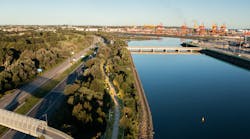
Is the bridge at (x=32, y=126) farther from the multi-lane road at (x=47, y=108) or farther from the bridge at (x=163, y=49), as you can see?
the bridge at (x=163, y=49)

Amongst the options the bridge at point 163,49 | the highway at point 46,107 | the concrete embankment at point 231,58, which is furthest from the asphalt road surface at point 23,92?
the concrete embankment at point 231,58

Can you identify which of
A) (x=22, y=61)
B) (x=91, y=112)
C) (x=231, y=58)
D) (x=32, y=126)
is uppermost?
(x=22, y=61)

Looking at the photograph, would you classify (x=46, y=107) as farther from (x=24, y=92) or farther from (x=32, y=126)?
(x=32, y=126)

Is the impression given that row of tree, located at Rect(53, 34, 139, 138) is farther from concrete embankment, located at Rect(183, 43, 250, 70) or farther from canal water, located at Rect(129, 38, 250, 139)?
concrete embankment, located at Rect(183, 43, 250, 70)

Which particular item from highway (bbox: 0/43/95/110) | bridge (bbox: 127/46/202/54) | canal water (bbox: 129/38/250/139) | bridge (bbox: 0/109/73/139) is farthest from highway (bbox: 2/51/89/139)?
bridge (bbox: 127/46/202/54)

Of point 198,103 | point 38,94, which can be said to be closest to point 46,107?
point 38,94
